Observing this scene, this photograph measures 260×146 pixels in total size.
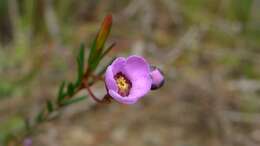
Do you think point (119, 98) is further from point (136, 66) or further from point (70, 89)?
point (70, 89)

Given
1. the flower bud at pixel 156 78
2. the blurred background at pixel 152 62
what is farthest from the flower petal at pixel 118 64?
the blurred background at pixel 152 62

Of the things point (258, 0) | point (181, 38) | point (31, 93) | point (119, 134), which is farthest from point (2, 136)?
point (258, 0)

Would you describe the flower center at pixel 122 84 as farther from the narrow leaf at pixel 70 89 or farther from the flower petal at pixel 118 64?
the narrow leaf at pixel 70 89

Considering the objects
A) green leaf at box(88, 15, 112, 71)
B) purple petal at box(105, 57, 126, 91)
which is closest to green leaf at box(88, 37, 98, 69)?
green leaf at box(88, 15, 112, 71)

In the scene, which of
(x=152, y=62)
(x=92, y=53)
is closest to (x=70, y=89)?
(x=92, y=53)

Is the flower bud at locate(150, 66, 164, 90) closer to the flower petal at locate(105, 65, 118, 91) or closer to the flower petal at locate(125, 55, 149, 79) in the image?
the flower petal at locate(125, 55, 149, 79)

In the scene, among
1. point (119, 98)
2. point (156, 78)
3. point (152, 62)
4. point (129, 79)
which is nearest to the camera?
point (119, 98)
